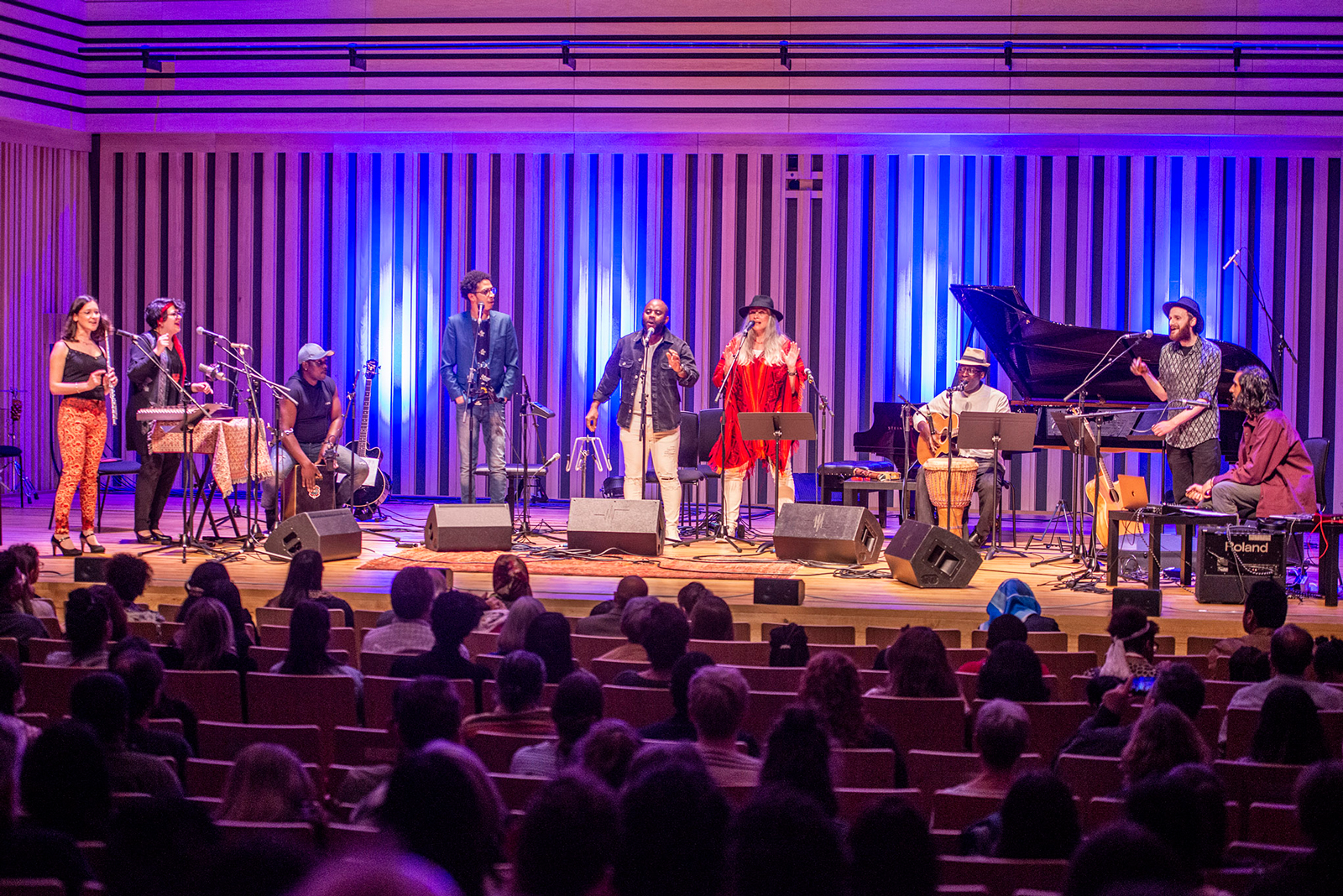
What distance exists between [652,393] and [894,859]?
6.80 m

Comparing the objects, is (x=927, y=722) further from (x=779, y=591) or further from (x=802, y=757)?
(x=779, y=591)

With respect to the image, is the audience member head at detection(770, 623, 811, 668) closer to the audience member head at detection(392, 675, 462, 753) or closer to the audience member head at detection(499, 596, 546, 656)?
the audience member head at detection(499, 596, 546, 656)

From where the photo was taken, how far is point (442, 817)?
6.93 feet

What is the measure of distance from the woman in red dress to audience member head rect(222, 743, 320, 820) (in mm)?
6386

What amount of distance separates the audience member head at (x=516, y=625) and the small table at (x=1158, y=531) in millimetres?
4013

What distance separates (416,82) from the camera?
1170 centimetres

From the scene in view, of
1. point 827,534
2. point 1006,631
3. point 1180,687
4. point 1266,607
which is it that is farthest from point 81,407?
point 1266,607

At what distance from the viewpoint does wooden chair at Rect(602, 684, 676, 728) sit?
3902 millimetres

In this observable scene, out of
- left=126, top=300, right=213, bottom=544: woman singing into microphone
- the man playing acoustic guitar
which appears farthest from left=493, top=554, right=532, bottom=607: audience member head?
the man playing acoustic guitar

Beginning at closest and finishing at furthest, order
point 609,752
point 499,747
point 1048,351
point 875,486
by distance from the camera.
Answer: point 609,752 → point 499,747 → point 875,486 → point 1048,351

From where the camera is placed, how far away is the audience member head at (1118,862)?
1813 millimetres

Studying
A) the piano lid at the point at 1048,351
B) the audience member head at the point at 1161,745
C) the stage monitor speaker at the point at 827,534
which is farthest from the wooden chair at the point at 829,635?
the piano lid at the point at 1048,351

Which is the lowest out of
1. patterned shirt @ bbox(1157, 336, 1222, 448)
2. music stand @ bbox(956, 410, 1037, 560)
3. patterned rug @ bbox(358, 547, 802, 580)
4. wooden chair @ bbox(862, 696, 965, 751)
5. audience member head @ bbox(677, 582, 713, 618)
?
wooden chair @ bbox(862, 696, 965, 751)

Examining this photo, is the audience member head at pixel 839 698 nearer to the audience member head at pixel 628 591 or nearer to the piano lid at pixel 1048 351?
the audience member head at pixel 628 591
